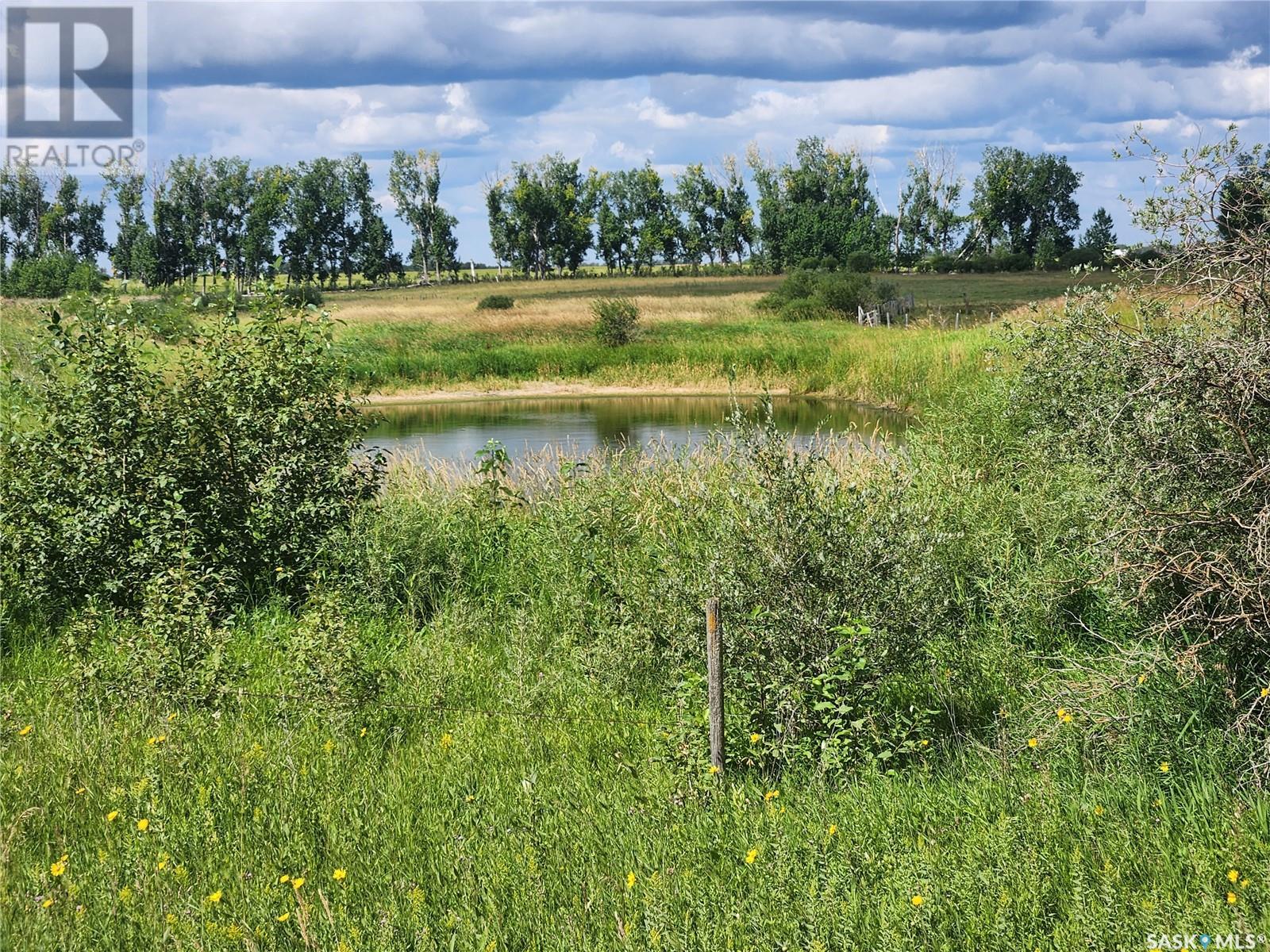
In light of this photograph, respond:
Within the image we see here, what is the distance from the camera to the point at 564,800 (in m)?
4.73

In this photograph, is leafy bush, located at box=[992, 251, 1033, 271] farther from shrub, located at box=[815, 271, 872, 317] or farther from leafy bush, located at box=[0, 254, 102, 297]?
leafy bush, located at box=[0, 254, 102, 297]

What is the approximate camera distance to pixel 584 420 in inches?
1094

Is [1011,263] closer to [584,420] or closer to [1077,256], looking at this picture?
[1077,256]

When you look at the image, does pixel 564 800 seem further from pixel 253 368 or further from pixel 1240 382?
pixel 253 368

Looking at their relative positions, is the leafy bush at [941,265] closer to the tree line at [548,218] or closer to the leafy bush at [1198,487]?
the tree line at [548,218]

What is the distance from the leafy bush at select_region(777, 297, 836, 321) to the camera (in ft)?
137

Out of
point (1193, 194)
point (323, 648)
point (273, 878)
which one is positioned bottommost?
point (273, 878)

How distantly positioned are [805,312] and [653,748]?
38292mm

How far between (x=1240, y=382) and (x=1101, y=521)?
163cm

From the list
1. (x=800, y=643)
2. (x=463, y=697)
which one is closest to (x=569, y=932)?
(x=800, y=643)

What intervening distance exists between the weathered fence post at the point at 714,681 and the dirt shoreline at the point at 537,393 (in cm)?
2740

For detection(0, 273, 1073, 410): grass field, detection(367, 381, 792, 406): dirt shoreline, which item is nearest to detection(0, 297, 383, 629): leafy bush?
detection(0, 273, 1073, 410): grass field

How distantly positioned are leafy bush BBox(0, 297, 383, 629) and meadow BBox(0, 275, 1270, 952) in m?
0.25

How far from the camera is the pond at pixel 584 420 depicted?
23094 millimetres
